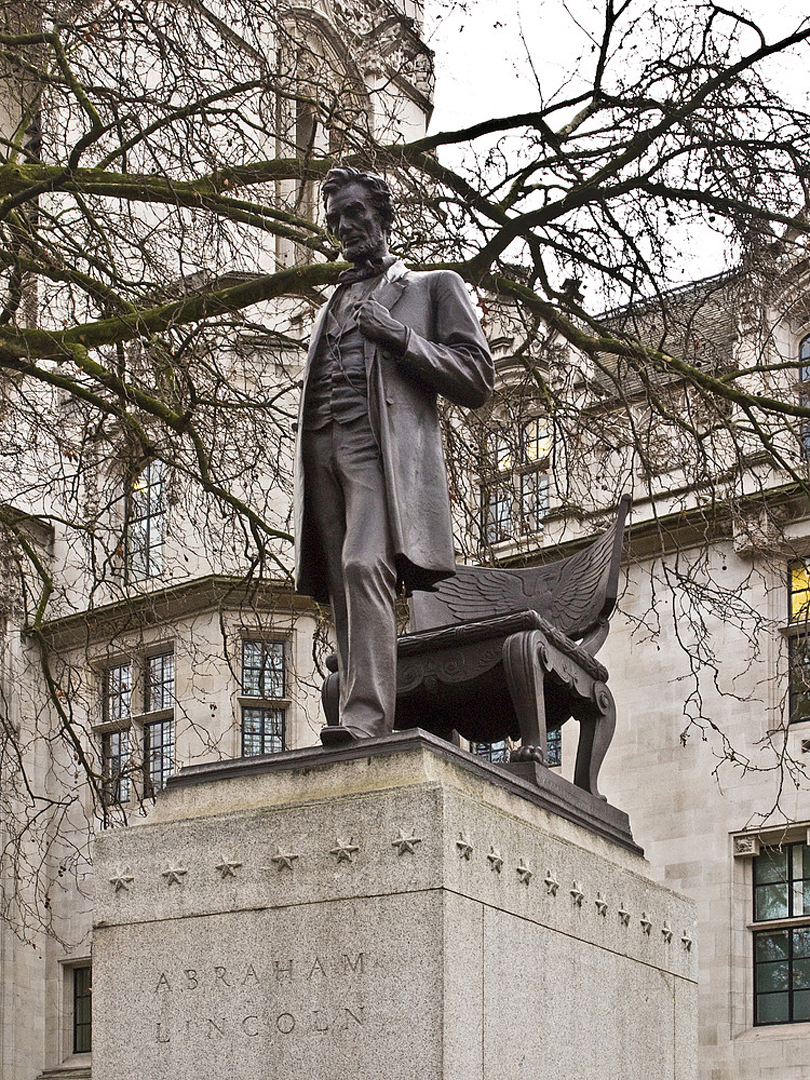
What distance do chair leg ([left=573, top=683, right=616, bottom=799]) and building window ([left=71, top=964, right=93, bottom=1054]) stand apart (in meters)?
21.1

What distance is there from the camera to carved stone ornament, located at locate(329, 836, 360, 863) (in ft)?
20.0

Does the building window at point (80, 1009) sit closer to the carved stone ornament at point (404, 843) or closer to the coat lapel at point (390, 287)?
the coat lapel at point (390, 287)

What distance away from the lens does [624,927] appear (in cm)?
713

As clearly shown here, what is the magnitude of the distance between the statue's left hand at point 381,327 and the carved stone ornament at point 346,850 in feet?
5.61

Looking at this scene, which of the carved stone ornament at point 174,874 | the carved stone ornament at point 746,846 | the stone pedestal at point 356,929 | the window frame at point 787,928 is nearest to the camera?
the stone pedestal at point 356,929

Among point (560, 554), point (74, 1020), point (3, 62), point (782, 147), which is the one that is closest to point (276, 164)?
point (3, 62)

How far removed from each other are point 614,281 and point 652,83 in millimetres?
1366

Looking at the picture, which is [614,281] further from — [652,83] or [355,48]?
[355,48]

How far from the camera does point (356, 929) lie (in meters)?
6.05

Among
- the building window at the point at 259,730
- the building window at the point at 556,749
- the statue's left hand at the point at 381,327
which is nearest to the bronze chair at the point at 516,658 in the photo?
the statue's left hand at the point at 381,327

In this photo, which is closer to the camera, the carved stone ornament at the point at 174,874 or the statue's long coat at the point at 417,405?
the carved stone ornament at the point at 174,874

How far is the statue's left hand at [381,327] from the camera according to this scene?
666 cm

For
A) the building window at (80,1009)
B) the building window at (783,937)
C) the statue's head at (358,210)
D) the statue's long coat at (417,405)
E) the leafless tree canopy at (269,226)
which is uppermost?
the leafless tree canopy at (269,226)

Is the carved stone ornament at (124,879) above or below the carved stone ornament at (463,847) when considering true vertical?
below
